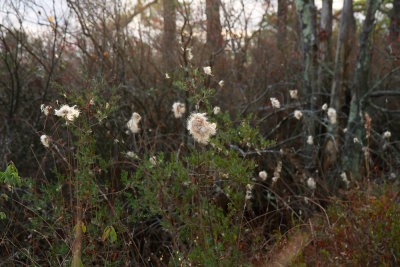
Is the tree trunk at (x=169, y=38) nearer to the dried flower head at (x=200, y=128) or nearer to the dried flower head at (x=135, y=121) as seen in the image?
the dried flower head at (x=135, y=121)

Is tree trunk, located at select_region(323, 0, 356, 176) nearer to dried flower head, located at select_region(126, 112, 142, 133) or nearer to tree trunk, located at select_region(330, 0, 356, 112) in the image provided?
tree trunk, located at select_region(330, 0, 356, 112)

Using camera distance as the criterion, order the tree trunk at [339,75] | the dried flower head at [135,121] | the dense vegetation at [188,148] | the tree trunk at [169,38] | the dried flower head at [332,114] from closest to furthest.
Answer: the dense vegetation at [188,148] < the dried flower head at [135,121] < the dried flower head at [332,114] < the tree trunk at [339,75] < the tree trunk at [169,38]

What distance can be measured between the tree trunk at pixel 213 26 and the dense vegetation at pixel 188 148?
0.10ft

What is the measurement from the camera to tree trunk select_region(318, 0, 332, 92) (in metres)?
5.99

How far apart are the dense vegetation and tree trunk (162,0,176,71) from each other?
0.02 m

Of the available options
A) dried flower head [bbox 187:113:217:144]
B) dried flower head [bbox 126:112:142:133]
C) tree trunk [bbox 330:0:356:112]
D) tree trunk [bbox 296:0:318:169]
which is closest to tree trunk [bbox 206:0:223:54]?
tree trunk [bbox 296:0:318:169]

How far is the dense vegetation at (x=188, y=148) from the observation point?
2871 mm

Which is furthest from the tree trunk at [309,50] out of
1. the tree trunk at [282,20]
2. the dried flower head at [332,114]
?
the tree trunk at [282,20]

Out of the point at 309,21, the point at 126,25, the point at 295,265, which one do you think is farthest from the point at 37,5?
the point at 295,265

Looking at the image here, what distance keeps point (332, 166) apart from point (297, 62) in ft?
9.35

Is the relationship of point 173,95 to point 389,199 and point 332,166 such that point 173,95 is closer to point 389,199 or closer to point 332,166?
point 332,166

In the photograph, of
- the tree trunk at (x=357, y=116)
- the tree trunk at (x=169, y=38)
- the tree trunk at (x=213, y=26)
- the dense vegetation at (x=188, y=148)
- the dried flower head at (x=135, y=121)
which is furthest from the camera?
the tree trunk at (x=213, y=26)

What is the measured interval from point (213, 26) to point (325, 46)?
1.78m

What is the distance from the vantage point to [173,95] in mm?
6090
